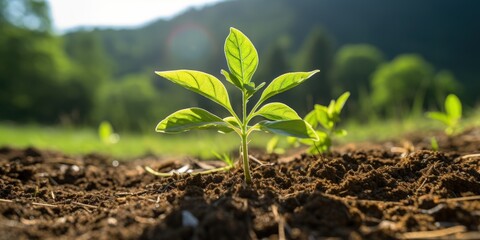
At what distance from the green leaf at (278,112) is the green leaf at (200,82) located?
Answer: 18 centimetres

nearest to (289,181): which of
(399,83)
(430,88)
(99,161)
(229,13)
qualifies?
(99,161)

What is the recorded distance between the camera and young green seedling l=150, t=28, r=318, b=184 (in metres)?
1.62

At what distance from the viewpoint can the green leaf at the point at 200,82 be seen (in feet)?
5.32

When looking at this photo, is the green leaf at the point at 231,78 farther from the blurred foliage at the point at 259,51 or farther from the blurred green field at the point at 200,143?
the blurred foliage at the point at 259,51

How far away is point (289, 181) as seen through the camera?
1901 millimetres

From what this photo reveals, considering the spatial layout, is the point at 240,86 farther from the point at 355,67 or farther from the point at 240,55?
the point at 355,67

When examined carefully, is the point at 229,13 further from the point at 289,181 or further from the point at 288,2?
the point at 289,181

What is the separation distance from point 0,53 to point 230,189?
3649cm

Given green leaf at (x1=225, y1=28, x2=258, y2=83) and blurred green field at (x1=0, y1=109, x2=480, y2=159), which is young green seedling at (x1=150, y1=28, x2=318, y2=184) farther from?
blurred green field at (x1=0, y1=109, x2=480, y2=159)

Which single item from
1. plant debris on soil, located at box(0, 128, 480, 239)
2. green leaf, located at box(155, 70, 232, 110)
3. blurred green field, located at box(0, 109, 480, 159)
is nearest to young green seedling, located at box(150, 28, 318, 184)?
green leaf, located at box(155, 70, 232, 110)

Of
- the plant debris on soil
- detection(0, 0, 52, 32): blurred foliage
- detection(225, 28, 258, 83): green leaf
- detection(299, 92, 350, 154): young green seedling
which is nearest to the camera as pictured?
the plant debris on soil

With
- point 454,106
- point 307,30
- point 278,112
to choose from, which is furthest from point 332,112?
point 307,30

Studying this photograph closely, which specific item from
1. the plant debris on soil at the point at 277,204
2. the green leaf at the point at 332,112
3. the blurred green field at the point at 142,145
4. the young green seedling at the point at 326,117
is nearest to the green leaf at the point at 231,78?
the plant debris on soil at the point at 277,204

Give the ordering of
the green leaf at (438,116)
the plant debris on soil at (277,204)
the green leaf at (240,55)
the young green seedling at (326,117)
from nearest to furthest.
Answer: the plant debris on soil at (277,204) → the green leaf at (240,55) → the young green seedling at (326,117) → the green leaf at (438,116)
